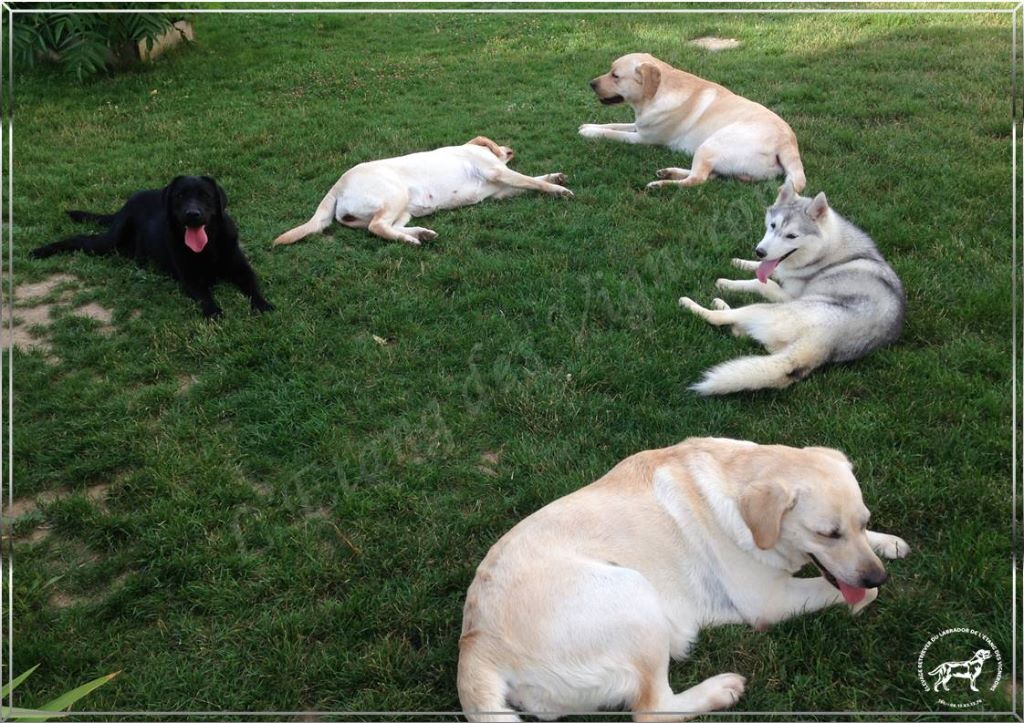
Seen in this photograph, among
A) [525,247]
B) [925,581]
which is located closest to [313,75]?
[525,247]

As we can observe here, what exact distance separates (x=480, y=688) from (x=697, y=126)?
598cm

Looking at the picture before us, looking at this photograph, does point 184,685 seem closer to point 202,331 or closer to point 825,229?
point 202,331

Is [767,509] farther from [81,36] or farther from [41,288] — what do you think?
[81,36]

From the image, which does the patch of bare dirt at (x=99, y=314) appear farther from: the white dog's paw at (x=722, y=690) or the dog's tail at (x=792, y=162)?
the dog's tail at (x=792, y=162)

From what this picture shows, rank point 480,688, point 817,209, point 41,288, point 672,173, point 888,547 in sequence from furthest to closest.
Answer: point 672,173, point 41,288, point 817,209, point 888,547, point 480,688

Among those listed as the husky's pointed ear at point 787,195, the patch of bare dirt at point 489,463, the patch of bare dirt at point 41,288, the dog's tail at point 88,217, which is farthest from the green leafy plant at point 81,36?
the patch of bare dirt at point 489,463

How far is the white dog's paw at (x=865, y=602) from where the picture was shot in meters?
2.46

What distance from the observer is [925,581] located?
2.57 meters

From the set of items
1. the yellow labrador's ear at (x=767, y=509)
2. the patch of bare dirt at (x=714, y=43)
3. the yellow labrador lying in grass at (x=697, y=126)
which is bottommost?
the yellow labrador's ear at (x=767, y=509)

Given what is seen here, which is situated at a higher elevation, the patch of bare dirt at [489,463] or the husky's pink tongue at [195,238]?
the husky's pink tongue at [195,238]

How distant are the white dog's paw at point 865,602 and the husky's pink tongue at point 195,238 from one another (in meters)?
4.43

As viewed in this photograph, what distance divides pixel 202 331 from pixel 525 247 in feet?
7.78

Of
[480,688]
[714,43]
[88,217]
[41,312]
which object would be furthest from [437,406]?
[714,43]

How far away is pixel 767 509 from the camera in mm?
2359
